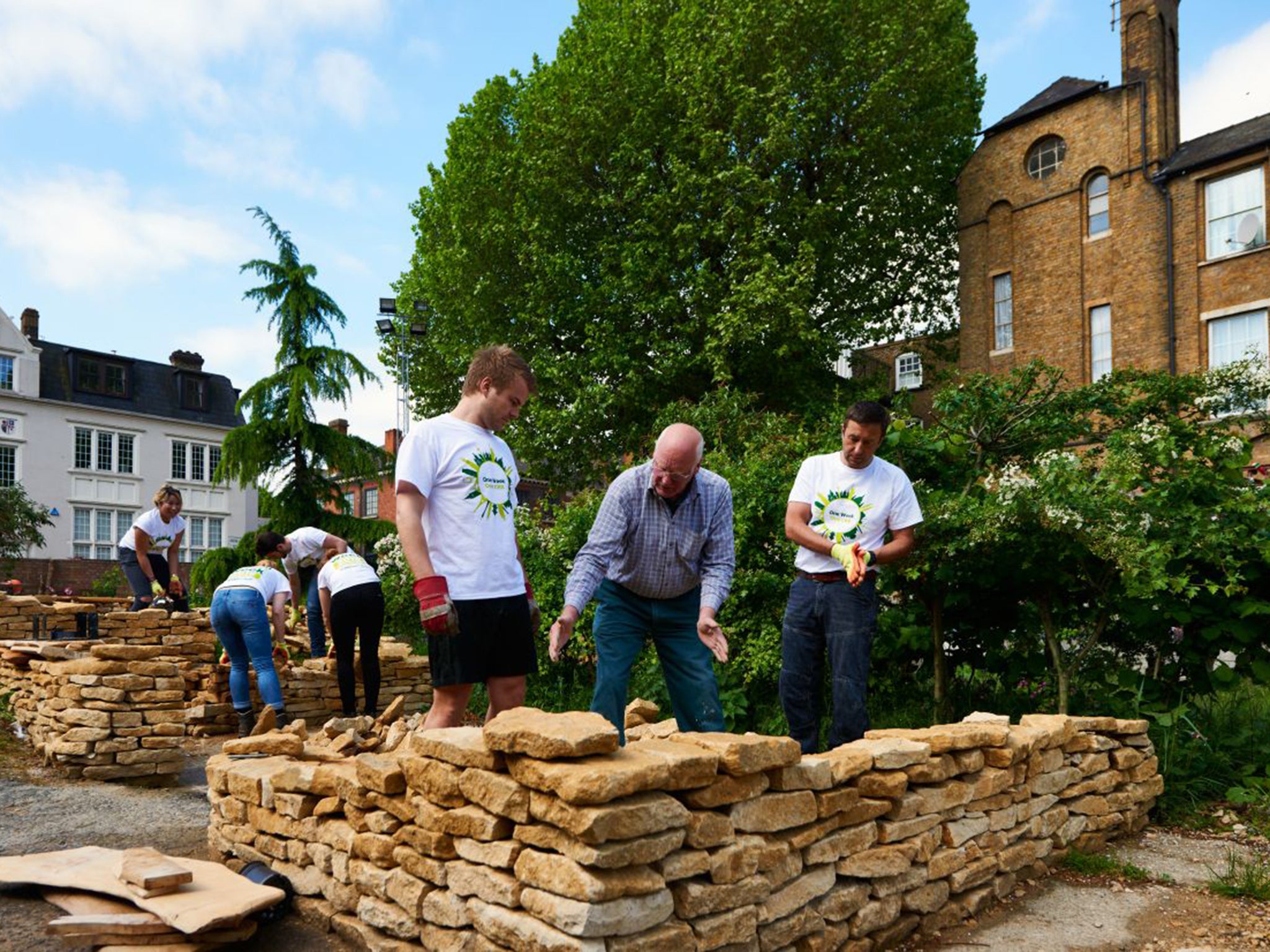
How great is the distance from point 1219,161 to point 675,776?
21931mm

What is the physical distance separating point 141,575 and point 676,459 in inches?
302

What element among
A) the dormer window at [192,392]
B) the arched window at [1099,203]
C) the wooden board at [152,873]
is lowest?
the wooden board at [152,873]

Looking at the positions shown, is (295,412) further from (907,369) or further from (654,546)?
(907,369)

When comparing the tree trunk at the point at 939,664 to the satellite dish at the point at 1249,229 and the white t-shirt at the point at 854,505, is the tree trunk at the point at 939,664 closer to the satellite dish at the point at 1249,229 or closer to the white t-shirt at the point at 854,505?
the white t-shirt at the point at 854,505

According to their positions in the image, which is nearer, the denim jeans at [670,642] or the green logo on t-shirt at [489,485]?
the green logo on t-shirt at [489,485]

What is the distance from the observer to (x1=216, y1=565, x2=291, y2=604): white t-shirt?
21.6 ft

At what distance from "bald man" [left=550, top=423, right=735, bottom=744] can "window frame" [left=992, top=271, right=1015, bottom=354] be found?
20336 mm

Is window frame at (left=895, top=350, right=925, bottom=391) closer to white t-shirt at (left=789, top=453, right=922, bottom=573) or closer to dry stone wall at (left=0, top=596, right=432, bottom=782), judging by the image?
dry stone wall at (left=0, top=596, right=432, bottom=782)

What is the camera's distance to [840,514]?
450cm

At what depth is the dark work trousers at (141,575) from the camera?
9.42 m

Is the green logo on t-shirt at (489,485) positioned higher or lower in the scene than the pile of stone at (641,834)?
higher

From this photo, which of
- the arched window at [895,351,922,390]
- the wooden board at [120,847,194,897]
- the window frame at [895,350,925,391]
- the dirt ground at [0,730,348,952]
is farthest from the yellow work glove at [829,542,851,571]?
the arched window at [895,351,922,390]

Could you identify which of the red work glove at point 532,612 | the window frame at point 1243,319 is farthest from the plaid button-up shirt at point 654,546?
the window frame at point 1243,319

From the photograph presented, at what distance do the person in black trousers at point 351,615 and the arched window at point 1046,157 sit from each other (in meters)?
20.4
